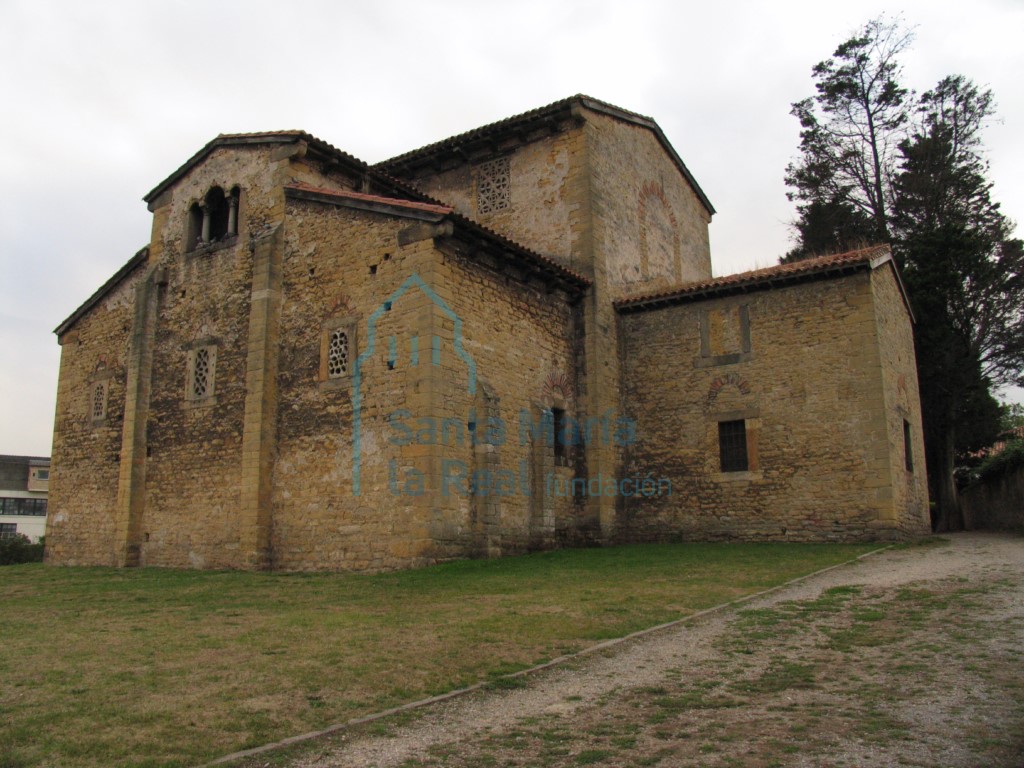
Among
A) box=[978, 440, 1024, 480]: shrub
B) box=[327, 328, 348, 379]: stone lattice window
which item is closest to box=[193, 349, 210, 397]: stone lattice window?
box=[327, 328, 348, 379]: stone lattice window

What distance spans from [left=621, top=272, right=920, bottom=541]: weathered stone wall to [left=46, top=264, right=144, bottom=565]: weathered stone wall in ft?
40.2

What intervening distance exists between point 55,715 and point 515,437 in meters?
11.5

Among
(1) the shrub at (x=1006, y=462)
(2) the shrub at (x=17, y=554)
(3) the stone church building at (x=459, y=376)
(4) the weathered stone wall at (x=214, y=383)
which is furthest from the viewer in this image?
(2) the shrub at (x=17, y=554)

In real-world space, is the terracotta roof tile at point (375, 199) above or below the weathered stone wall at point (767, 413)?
above

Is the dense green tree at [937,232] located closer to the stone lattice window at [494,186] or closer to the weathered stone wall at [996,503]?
the weathered stone wall at [996,503]

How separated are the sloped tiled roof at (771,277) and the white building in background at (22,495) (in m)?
45.4

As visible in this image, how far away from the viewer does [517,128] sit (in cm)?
2045

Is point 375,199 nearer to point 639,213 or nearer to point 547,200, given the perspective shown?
point 547,200

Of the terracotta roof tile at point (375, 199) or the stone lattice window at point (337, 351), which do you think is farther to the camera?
Result: the stone lattice window at point (337, 351)

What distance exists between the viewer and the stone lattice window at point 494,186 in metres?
21.0

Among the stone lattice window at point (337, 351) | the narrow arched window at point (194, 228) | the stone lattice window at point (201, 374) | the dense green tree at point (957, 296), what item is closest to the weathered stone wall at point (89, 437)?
the narrow arched window at point (194, 228)

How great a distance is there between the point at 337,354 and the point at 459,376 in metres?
2.55

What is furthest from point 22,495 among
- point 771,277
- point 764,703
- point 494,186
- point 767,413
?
point 764,703

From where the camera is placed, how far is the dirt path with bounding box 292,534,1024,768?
4.57 meters
